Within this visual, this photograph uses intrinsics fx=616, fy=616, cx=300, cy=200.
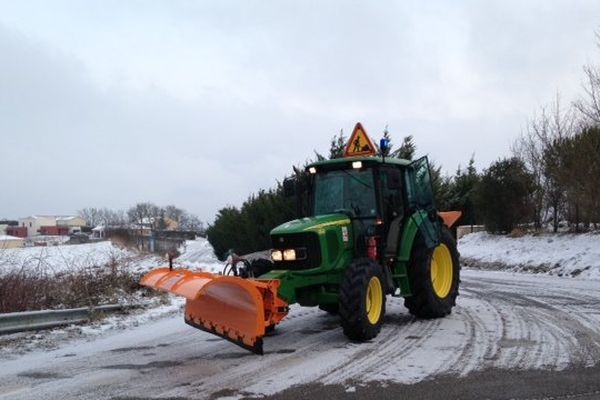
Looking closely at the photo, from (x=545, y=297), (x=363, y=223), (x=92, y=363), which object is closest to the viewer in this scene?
(x=92, y=363)

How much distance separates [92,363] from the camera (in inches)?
285

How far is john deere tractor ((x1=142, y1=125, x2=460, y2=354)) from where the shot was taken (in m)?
7.46

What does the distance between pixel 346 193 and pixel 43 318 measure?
15.9 feet

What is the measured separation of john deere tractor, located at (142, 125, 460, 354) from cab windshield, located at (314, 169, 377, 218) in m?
0.01

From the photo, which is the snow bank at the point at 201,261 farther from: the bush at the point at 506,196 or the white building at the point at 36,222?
the white building at the point at 36,222

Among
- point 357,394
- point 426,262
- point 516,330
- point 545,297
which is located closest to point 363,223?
point 426,262

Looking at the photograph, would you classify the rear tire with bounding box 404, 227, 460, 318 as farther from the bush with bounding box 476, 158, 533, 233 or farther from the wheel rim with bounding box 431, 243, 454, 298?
the bush with bounding box 476, 158, 533, 233

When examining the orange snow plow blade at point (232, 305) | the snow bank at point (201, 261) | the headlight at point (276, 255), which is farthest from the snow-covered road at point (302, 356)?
the snow bank at point (201, 261)

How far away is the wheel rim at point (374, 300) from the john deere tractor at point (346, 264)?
Answer: 0.01 metres

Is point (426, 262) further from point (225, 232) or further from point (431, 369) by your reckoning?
point (225, 232)

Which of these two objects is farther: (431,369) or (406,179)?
(406,179)

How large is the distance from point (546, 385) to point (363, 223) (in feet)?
12.0

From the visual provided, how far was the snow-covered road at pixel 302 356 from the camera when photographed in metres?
6.14

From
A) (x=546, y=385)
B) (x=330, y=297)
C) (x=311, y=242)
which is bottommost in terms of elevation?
(x=546, y=385)
